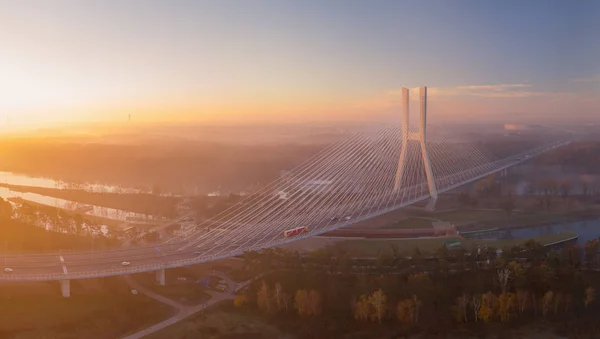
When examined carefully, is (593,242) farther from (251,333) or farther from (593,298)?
(251,333)

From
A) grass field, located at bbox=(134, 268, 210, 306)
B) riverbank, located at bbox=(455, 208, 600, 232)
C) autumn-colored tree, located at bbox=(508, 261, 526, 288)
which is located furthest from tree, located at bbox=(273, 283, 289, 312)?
riverbank, located at bbox=(455, 208, 600, 232)

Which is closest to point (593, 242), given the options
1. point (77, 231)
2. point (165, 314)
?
point (165, 314)

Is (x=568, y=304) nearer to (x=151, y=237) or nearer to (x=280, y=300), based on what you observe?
(x=280, y=300)

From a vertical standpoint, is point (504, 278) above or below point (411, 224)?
below

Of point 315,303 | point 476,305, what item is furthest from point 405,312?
point 315,303

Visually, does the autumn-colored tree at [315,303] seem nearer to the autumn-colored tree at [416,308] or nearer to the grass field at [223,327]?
the grass field at [223,327]

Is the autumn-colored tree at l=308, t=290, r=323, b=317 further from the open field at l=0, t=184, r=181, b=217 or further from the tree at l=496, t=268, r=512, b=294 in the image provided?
the open field at l=0, t=184, r=181, b=217
